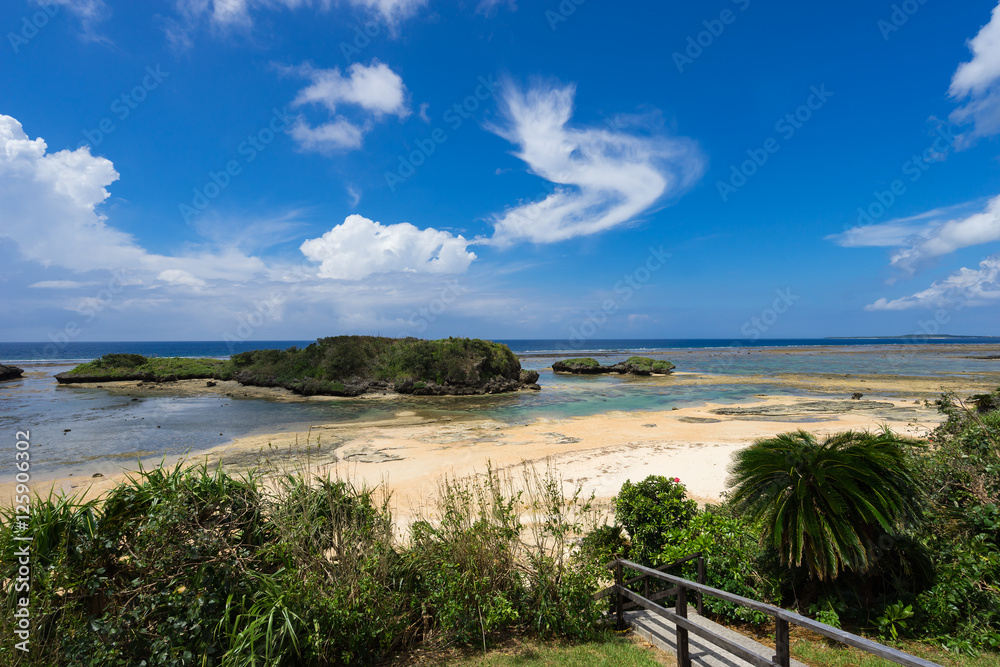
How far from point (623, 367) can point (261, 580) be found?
2189 inches

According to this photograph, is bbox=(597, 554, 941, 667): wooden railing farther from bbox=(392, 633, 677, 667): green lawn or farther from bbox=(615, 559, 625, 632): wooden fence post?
A: bbox=(392, 633, 677, 667): green lawn

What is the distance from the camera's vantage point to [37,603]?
14.1 feet

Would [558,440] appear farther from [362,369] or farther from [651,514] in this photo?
[362,369]

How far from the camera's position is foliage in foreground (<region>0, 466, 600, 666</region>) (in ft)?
14.1

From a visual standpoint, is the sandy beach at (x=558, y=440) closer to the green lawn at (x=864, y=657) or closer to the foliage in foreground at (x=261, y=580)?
the foliage in foreground at (x=261, y=580)

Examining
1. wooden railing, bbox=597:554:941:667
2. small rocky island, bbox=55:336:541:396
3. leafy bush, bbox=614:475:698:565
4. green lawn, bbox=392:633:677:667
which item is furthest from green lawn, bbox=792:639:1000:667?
small rocky island, bbox=55:336:541:396

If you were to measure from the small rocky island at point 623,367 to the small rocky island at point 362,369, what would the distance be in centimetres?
1560

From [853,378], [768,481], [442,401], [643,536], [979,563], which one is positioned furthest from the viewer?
[853,378]

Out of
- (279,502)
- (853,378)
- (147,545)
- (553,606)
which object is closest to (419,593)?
(553,606)

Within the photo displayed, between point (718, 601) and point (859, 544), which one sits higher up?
point (859, 544)

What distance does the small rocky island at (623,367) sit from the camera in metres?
54.3

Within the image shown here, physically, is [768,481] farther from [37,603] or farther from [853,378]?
[853,378]

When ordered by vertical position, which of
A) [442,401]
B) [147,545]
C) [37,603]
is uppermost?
[147,545]

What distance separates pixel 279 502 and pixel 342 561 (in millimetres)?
1150
